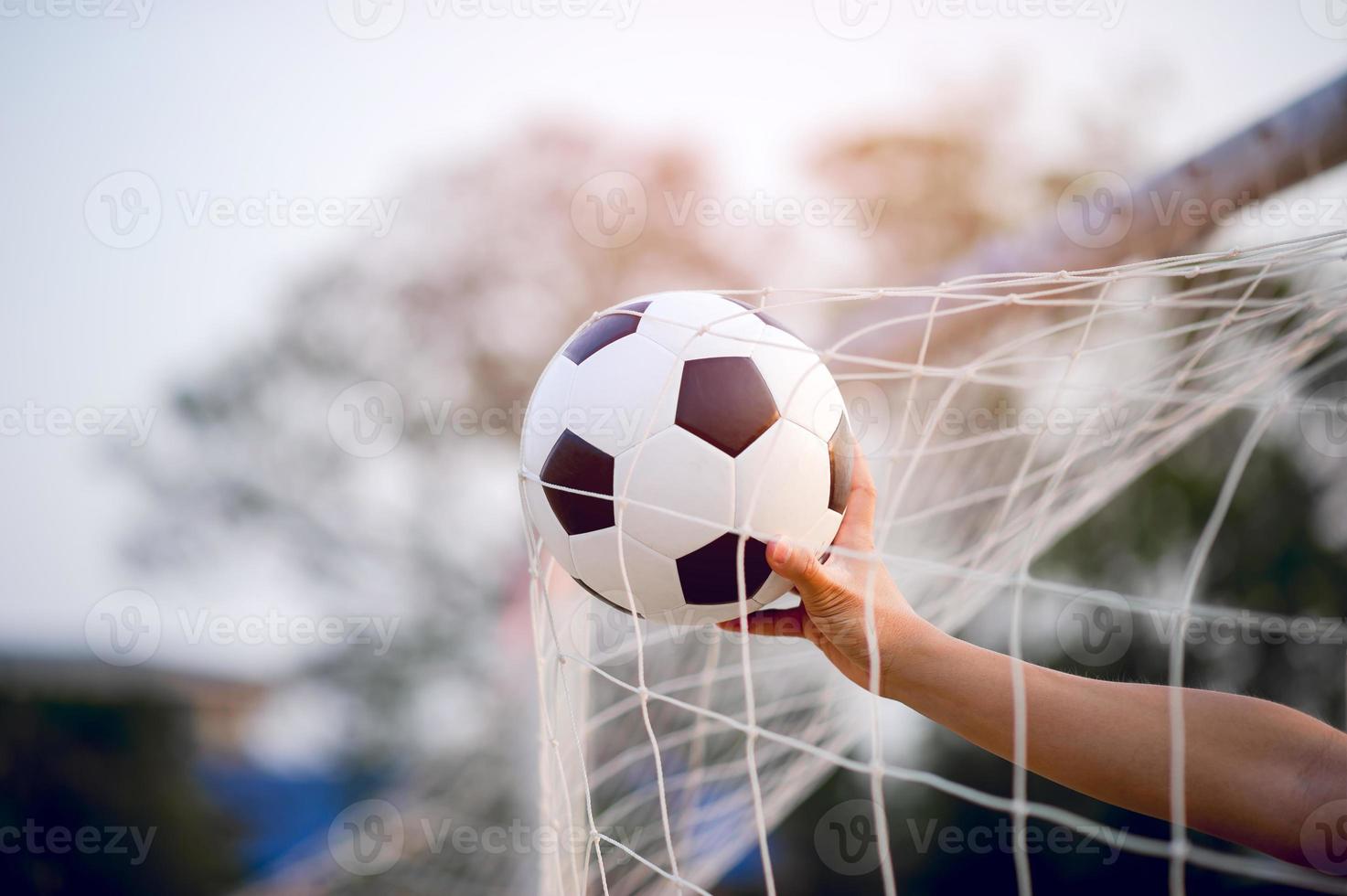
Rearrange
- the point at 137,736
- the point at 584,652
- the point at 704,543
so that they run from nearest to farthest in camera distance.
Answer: the point at 704,543 → the point at 584,652 → the point at 137,736

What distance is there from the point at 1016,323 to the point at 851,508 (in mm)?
2390

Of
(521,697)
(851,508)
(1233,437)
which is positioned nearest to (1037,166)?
(1233,437)

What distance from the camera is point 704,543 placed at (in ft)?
5.07

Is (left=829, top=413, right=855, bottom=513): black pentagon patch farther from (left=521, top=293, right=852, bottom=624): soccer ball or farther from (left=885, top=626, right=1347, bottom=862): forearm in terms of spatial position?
(left=885, top=626, right=1347, bottom=862): forearm

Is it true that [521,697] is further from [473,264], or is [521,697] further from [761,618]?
[473,264]

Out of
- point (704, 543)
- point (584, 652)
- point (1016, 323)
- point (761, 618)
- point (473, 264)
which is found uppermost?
point (473, 264)

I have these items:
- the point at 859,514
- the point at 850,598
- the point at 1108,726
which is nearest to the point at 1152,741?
the point at 1108,726

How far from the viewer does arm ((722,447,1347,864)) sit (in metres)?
1.16

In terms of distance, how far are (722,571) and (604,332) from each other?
56 centimetres

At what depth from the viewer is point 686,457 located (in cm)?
Result: 156

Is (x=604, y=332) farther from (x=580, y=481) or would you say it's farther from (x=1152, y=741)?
(x=1152, y=741)

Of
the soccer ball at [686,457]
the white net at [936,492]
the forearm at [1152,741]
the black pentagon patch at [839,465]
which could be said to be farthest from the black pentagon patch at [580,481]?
the forearm at [1152,741]

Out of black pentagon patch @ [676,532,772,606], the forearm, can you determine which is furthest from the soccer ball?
the forearm

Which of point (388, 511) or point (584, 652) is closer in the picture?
point (584, 652)
